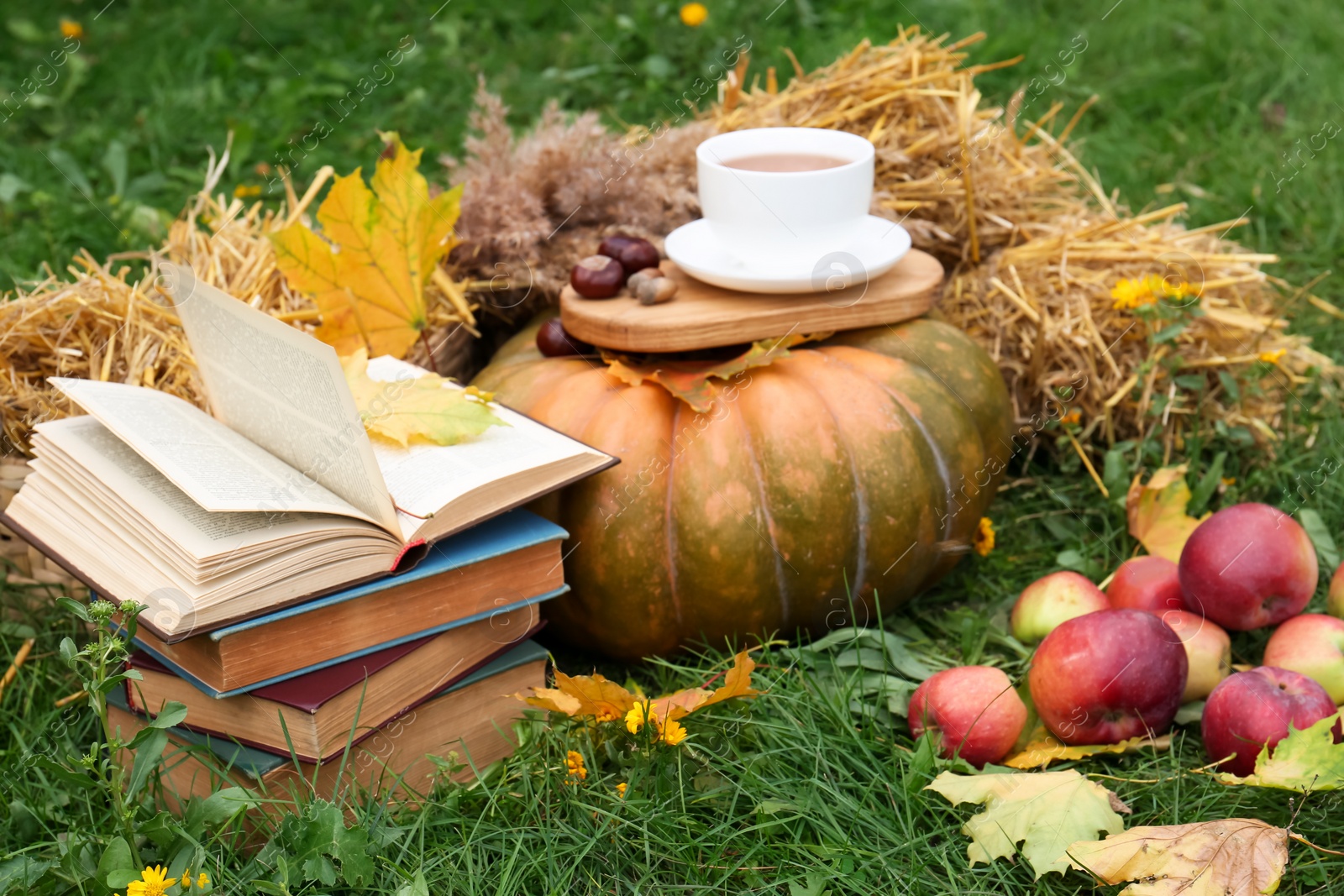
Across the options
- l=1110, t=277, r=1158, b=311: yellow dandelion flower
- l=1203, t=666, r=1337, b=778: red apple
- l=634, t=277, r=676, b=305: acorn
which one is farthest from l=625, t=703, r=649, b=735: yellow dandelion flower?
l=1110, t=277, r=1158, b=311: yellow dandelion flower

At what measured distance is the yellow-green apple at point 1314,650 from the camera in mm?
1755

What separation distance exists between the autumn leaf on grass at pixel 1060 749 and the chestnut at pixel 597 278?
3.35ft

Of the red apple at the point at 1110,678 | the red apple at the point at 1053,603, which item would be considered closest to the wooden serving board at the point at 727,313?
the red apple at the point at 1053,603

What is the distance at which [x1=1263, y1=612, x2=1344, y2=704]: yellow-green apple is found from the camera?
5.76 ft

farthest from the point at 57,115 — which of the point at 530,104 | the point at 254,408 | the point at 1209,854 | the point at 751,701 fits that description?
the point at 1209,854

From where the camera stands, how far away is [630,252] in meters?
2.11

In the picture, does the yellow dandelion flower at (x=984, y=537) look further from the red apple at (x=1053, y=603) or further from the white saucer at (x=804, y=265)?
the white saucer at (x=804, y=265)

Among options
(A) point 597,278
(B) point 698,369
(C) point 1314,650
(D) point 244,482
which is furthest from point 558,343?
(C) point 1314,650

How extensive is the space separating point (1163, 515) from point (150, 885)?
1801 millimetres

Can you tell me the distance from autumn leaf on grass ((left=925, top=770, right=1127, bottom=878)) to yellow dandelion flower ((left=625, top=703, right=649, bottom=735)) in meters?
0.40

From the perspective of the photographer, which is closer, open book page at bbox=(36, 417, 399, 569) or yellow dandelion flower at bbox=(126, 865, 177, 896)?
yellow dandelion flower at bbox=(126, 865, 177, 896)

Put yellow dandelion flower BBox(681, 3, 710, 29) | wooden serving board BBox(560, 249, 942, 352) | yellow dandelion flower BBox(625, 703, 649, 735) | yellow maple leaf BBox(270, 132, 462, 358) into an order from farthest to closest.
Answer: yellow dandelion flower BBox(681, 3, 710, 29) < yellow maple leaf BBox(270, 132, 462, 358) < wooden serving board BBox(560, 249, 942, 352) < yellow dandelion flower BBox(625, 703, 649, 735)

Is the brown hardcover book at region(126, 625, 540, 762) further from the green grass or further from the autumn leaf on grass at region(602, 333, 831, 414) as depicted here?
the autumn leaf on grass at region(602, 333, 831, 414)

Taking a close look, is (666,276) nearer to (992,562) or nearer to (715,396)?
(715,396)
